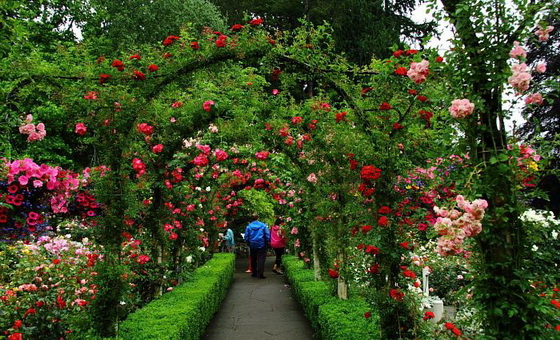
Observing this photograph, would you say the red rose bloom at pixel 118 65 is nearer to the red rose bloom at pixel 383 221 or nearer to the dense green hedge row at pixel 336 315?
the red rose bloom at pixel 383 221

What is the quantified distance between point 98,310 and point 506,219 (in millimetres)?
3348

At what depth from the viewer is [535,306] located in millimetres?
2271

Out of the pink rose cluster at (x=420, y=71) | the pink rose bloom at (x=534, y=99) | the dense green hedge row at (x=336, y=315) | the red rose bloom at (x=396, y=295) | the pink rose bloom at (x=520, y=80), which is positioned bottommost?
the dense green hedge row at (x=336, y=315)

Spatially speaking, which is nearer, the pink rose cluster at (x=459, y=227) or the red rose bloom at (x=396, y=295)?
the pink rose cluster at (x=459, y=227)

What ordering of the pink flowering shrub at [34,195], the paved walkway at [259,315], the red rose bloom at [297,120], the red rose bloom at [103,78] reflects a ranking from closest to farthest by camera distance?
the red rose bloom at [103,78], the pink flowering shrub at [34,195], the red rose bloom at [297,120], the paved walkway at [259,315]

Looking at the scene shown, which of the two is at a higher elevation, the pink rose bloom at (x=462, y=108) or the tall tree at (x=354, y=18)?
the tall tree at (x=354, y=18)

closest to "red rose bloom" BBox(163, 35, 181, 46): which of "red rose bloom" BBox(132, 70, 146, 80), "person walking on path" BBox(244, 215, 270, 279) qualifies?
"red rose bloom" BBox(132, 70, 146, 80)

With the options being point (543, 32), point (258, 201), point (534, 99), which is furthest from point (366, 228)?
point (258, 201)

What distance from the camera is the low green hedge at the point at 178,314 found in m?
4.23

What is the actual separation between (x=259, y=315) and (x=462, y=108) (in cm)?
603

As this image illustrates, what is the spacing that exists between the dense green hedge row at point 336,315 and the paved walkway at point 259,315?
417 millimetres

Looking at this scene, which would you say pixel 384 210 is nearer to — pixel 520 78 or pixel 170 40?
pixel 520 78

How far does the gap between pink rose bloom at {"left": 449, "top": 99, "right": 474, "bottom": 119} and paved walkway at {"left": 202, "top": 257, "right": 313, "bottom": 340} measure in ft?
14.8

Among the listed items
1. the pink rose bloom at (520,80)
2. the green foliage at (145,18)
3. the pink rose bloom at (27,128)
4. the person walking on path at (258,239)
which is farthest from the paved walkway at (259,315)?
the green foliage at (145,18)
